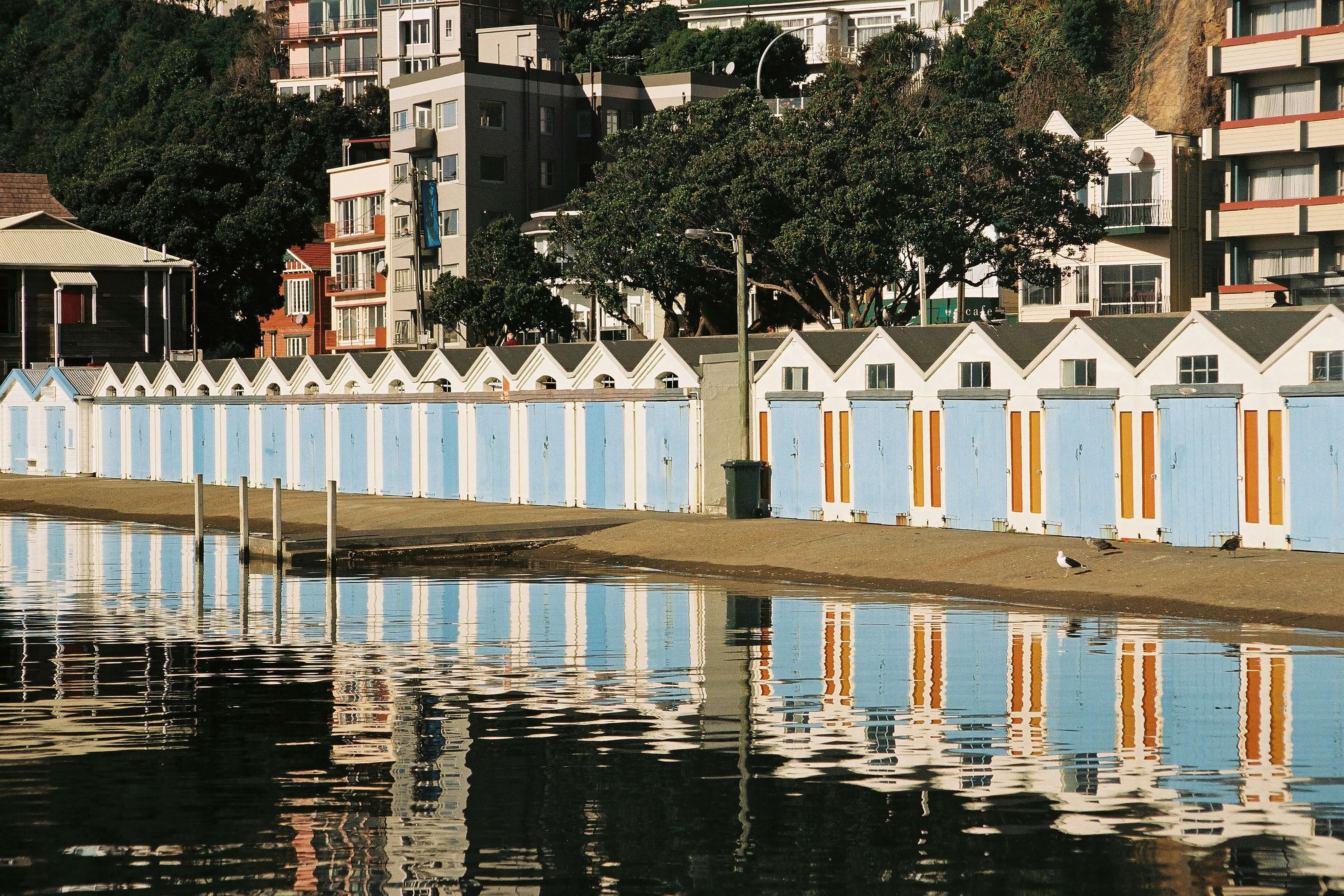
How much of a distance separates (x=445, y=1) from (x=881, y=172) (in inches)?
2850

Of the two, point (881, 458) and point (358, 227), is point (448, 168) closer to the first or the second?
point (358, 227)

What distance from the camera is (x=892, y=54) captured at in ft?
380

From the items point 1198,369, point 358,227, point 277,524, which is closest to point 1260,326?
point 1198,369

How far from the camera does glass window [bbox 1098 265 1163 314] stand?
257 ft

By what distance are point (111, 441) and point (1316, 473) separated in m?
50.0

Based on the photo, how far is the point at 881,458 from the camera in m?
37.2

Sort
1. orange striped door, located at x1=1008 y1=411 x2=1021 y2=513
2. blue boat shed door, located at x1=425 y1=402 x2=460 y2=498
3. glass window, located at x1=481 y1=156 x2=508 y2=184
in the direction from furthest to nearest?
glass window, located at x1=481 y1=156 x2=508 y2=184, blue boat shed door, located at x1=425 y1=402 x2=460 y2=498, orange striped door, located at x1=1008 y1=411 x2=1021 y2=513

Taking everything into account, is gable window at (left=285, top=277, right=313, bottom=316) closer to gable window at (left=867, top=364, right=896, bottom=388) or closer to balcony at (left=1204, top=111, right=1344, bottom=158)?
balcony at (left=1204, top=111, right=1344, bottom=158)

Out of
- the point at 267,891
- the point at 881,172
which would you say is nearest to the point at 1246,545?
the point at 267,891

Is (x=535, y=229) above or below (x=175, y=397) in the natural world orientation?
above

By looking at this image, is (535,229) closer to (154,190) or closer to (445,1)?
(154,190)

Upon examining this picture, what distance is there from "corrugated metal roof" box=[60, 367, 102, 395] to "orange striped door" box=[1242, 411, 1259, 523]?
50.7 m

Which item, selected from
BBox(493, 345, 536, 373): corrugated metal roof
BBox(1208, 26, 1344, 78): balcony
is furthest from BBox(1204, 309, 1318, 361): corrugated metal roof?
BBox(1208, 26, 1344, 78): balcony

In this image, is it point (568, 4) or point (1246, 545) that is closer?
point (1246, 545)
